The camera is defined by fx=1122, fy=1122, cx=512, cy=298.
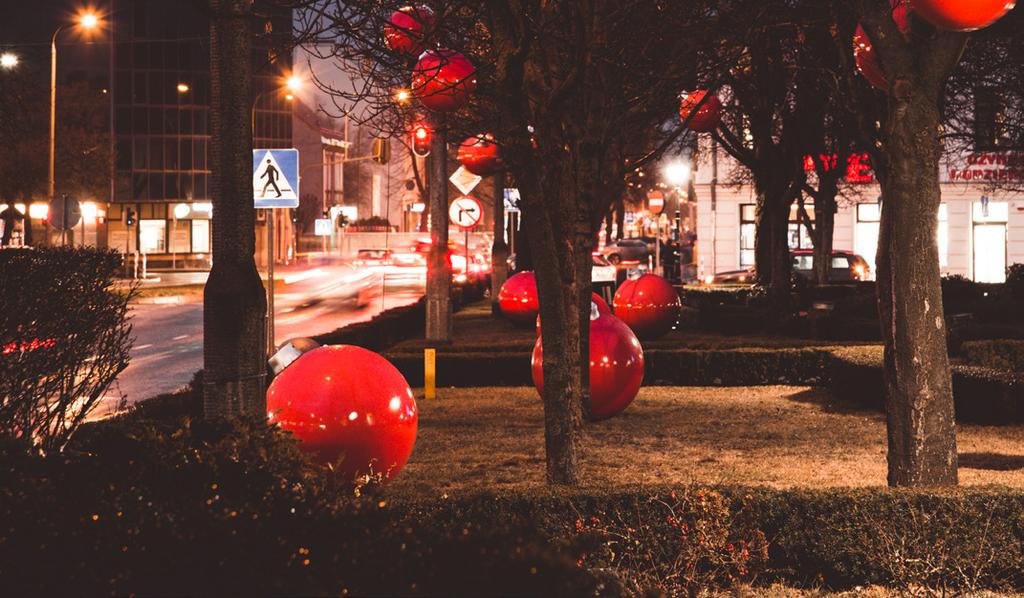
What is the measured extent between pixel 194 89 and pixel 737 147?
62729mm

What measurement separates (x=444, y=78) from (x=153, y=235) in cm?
7389

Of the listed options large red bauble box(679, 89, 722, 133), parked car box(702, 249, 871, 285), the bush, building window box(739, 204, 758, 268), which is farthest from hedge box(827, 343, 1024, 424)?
building window box(739, 204, 758, 268)

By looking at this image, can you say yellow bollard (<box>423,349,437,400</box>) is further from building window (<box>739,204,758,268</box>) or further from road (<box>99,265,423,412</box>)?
building window (<box>739,204,758,268</box>)

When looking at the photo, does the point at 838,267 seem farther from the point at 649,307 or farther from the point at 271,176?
the point at 271,176

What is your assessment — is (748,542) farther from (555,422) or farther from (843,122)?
(843,122)

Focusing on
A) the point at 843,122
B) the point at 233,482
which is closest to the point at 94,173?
the point at 843,122

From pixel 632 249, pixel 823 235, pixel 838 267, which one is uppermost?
pixel 823 235

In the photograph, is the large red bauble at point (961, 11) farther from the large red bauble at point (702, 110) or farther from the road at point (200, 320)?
the large red bauble at point (702, 110)

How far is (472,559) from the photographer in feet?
9.62

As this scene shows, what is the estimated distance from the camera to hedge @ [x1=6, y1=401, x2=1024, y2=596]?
10.0ft

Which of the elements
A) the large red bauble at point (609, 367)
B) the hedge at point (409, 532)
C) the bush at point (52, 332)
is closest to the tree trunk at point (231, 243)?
the hedge at point (409, 532)

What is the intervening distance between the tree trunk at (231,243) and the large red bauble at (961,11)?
383 centimetres

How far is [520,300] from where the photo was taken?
2370 centimetres

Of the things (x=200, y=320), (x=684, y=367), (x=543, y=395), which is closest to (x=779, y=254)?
(x=684, y=367)
